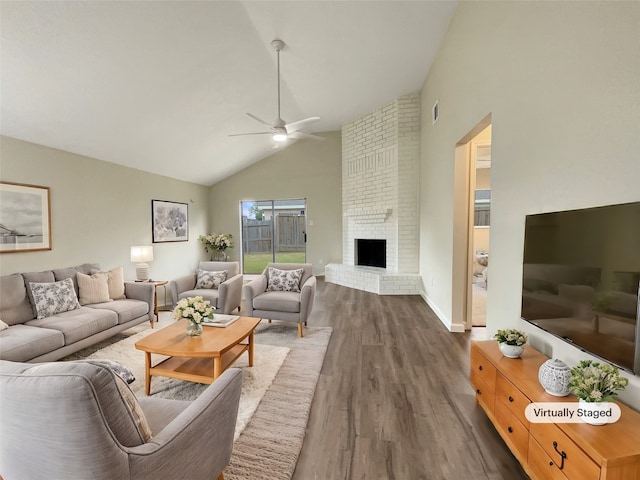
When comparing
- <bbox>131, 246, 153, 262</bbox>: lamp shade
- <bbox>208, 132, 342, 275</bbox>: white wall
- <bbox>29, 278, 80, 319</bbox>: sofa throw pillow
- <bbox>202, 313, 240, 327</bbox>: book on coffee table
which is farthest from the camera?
<bbox>208, 132, 342, 275</bbox>: white wall

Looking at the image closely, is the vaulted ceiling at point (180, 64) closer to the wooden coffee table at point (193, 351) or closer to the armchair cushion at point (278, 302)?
the wooden coffee table at point (193, 351)

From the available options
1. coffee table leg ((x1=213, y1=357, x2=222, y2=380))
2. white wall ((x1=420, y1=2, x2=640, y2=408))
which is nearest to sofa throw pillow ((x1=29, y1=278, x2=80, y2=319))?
coffee table leg ((x1=213, y1=357, x2=222, y2=380))

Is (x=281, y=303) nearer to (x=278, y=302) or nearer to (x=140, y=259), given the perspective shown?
(x=278, y=302)

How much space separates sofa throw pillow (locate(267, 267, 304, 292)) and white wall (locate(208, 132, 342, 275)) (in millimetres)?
3299

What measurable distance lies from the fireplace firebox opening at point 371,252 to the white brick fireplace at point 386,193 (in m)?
0.13

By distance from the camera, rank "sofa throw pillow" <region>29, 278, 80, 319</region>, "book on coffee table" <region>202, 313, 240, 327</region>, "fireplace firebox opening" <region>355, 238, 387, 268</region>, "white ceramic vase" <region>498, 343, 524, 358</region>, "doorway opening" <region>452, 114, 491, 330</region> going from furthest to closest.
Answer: "fireplace firebox opening" <region>355, 238, 387, 268</region>, "doorway opening" <region>452, 114, 491, 330</region>, "sofa throw pillow" <region>29, 278, 80, 319</region>, "book on coffee table" <region>202, 313, 240, 327</region>, "white ceramic vase" <region>498, 343, 524, 358</region>

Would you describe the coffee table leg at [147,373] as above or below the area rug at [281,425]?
above

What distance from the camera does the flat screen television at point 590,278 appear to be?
1160 millimetres

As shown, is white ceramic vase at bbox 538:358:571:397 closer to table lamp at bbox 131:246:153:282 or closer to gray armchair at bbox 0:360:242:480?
gray armchair at bbox 0:360:242:480

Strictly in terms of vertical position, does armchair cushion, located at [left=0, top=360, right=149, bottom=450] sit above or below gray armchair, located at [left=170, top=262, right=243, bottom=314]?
above

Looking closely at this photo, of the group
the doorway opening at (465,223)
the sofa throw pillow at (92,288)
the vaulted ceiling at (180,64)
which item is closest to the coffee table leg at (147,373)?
the sofa throw pillow at (92,288)

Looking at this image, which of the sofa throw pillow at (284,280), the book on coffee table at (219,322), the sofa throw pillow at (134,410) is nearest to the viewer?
the sofa throw pillow at (134,410)

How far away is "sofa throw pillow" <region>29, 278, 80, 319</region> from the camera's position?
9.67 ft

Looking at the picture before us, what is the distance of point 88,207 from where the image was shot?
4090mm
